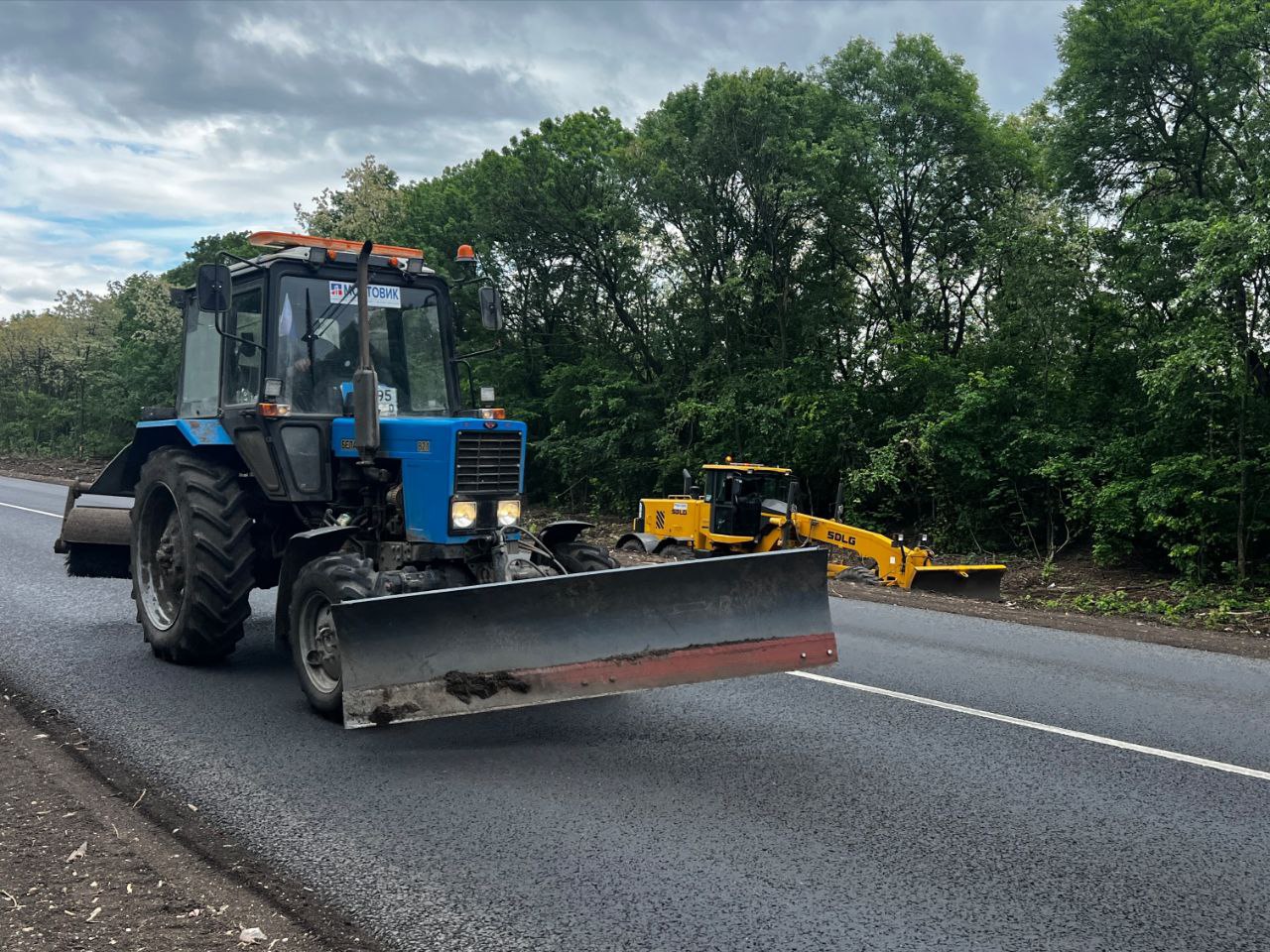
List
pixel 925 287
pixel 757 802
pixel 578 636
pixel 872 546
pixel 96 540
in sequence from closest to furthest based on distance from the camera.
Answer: pixel 757 802 < pixel 578 636 < pixel 96 540 < pixel 872 546 < pixel 925 287

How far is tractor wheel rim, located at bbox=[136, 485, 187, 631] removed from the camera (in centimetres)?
732

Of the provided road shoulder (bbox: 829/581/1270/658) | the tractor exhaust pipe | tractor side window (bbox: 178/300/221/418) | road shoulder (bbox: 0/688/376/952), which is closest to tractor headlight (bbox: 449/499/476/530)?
the tractor exhaust pipe

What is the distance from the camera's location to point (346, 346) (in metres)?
7.17

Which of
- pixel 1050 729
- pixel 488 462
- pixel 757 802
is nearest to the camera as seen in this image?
pixel 757 802

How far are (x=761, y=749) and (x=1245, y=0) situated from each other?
52.5 feet

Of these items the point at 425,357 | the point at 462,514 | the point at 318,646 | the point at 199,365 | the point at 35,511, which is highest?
the point at 425,357

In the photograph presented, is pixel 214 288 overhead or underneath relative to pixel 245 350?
overhead

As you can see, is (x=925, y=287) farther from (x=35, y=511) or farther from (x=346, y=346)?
(x=35, y=511)

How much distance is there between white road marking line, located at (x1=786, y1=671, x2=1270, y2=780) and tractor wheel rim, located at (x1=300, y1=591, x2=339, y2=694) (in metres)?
3.16

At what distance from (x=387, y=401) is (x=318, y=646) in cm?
191

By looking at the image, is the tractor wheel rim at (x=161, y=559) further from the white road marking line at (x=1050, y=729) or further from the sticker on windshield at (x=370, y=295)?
the white road marking line at (x=1050, y=729)

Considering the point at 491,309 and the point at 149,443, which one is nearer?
the point at 491,309

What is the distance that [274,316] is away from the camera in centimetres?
697

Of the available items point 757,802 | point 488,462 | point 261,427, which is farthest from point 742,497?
point 757,802
